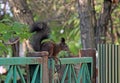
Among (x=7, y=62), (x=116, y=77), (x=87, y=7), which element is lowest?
(x=116, y=77)

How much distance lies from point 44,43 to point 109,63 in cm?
65

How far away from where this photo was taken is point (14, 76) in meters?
2.49

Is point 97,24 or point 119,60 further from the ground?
point 97,24

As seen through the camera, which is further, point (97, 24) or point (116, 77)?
point (97, 24)

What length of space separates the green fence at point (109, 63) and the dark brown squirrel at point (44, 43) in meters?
0.36

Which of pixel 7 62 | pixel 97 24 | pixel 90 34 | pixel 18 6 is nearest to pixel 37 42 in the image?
pixel 7 62

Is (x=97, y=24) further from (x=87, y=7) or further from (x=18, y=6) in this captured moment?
(x=18, y=6)

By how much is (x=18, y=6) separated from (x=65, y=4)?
4477 mm

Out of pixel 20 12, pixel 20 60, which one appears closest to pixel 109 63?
pixel 20 60

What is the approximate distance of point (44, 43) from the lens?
3.15m

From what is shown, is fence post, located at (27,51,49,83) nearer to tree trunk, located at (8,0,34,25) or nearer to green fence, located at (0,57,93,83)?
green fence, located at (0,57,93,83)

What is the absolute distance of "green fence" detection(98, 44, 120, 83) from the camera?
3326 millimetres

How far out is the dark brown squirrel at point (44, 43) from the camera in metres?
3.08

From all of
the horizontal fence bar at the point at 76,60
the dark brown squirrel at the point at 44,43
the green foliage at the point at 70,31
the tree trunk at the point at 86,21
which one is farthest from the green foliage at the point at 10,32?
the green foliage at the point at 70,31
